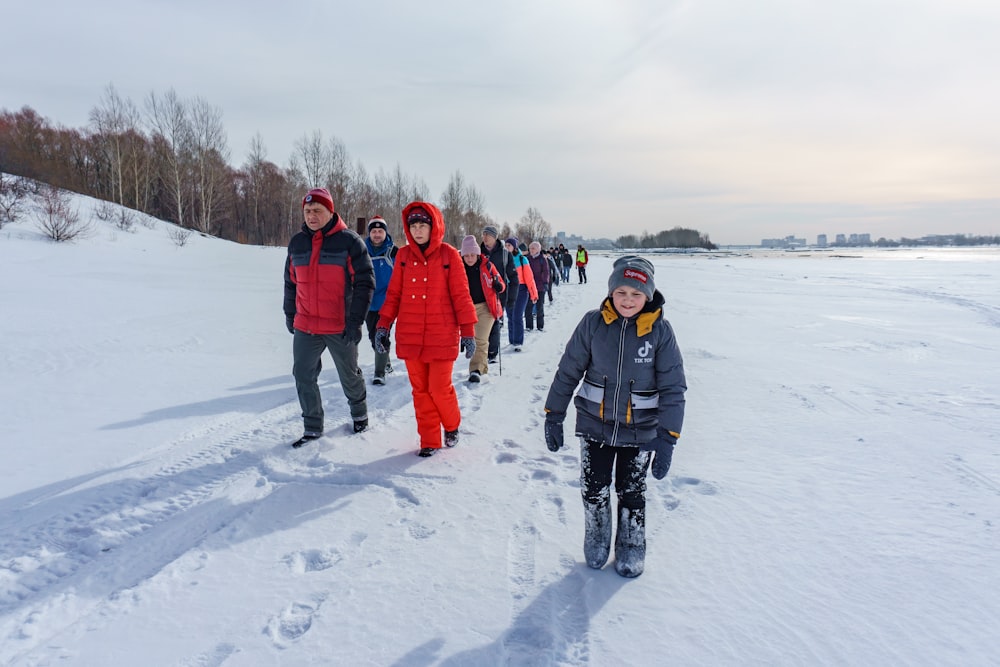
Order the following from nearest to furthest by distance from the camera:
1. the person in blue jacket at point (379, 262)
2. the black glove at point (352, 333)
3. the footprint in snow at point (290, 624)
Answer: the footprint in snow at point (290, 624), the black glove at point (352, 333), the person in blue jacket at point (379, 262)

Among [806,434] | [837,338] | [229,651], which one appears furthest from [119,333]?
[837,338]

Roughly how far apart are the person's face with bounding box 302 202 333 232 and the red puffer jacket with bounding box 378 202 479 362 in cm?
65

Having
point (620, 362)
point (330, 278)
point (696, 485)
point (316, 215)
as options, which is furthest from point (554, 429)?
point (316, 215)

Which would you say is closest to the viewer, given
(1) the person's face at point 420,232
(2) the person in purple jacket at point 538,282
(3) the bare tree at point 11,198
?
(1) the person's face at point 420,232

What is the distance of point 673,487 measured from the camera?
140 inches

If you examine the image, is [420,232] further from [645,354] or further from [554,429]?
[645,354]

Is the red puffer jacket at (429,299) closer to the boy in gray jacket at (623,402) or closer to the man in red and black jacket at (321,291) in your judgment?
the man in red and black jacket at (321,291)

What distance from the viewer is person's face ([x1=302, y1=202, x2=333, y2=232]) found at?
13.2 ft

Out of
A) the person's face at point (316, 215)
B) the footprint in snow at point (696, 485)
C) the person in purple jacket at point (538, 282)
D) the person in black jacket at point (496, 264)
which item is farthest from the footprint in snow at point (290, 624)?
the person in purple jacket at point (538, 282)

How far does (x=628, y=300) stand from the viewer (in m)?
2.43

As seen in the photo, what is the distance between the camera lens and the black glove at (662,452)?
7.89 feet

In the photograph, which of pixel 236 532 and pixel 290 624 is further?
pixel 236 532

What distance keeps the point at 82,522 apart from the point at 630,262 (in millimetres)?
3504

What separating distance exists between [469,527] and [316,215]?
269 cm
